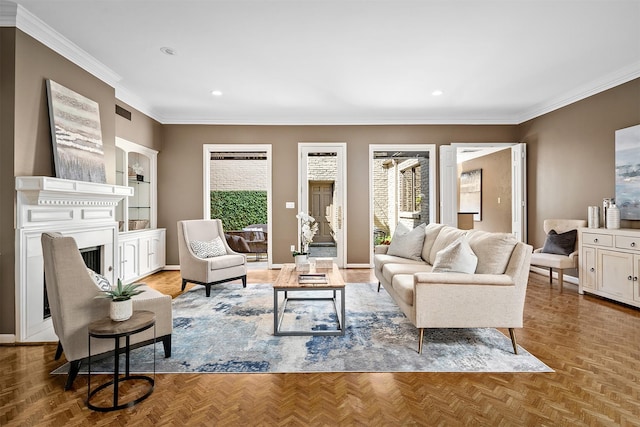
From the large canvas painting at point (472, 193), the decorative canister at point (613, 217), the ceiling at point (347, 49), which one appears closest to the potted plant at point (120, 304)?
the ceiling at point (347, 49)

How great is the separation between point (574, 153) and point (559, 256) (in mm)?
1580

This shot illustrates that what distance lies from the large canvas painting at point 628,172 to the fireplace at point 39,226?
20.3 ft

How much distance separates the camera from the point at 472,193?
8.84 m

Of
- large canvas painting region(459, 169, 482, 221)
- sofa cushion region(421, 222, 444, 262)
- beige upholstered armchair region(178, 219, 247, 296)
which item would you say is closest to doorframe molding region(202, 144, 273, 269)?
beige upholstered armchair region(178, 219, 247, 296)

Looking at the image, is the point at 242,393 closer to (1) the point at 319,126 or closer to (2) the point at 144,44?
(2) the point at 144,44

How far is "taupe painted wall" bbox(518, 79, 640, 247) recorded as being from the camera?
425 cm

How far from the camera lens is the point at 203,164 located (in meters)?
6.07

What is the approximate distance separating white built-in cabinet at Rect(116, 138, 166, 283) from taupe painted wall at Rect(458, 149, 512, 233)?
729 centimetres

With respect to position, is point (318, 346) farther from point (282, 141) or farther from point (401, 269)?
point (282, 141)

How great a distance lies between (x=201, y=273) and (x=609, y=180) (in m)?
5.51

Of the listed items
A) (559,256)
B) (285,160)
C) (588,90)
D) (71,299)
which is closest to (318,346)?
(71,299)

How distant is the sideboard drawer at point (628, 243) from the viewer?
11.9 ft

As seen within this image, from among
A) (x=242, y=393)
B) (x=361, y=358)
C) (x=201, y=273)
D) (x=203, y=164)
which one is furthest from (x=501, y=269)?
(x=203, y=164)

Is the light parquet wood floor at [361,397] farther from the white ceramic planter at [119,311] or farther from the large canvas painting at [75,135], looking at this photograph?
the large canvas painting at [75,135]
